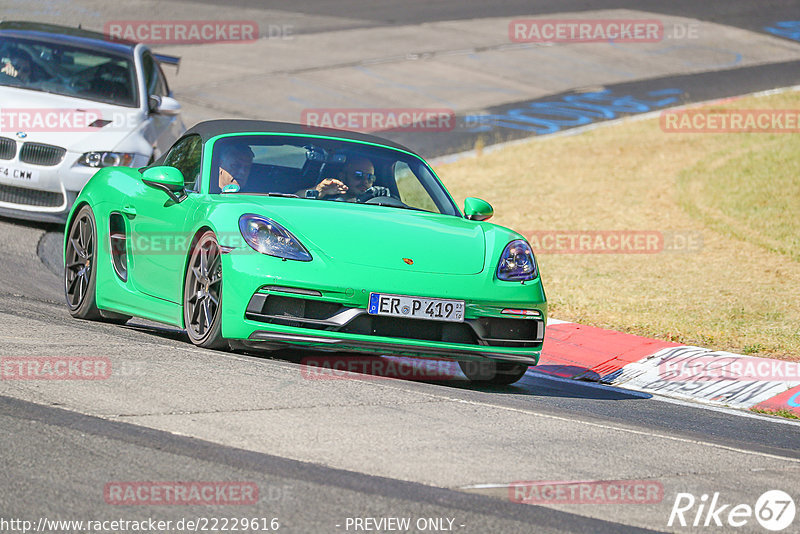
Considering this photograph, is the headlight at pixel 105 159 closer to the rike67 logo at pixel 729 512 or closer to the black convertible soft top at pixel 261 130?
the black convertible soft top at pixel 261 130

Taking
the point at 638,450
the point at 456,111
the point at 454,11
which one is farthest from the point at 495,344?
the point at 454,11

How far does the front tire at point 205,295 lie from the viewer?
700cm

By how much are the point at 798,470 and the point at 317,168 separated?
3.57 m

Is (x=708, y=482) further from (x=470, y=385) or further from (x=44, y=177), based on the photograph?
(x=44, y=177)

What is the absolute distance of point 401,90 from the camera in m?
24.4

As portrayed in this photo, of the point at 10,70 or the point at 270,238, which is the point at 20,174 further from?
the point at 270,238

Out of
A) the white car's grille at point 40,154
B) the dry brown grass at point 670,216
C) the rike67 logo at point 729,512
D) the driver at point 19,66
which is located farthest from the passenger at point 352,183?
the driver at point 19,66

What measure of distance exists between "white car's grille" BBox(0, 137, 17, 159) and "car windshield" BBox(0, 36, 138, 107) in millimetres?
1148

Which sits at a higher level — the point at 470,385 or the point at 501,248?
the point at 501,248

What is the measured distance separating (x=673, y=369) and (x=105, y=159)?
19.5ft

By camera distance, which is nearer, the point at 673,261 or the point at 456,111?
the point at 673,261

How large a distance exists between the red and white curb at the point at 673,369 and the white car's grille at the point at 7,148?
17.6ft

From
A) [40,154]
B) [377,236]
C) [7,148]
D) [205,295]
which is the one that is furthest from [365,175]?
[7,148]

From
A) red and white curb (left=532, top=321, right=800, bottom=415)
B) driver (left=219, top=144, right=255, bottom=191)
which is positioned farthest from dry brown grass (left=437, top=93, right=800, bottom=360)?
driver (left=219, top=144, right=255, bottom=191)
